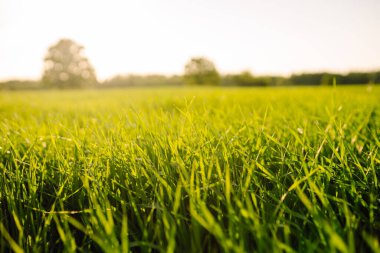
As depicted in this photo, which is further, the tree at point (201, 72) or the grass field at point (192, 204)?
the tree at point (201, 72)

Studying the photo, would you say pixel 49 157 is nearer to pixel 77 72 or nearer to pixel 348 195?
pixel 348 195

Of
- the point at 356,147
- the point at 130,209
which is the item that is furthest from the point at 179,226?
the point at 356,147

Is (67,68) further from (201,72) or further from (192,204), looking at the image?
(192,204)

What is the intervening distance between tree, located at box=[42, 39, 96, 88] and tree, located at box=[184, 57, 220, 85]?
23.4 m

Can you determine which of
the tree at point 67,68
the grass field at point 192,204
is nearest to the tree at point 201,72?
the tree at point 67,68

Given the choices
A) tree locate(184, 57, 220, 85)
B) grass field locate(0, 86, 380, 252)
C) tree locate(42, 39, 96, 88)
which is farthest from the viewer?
tree locate(184, 57, 220, 85)

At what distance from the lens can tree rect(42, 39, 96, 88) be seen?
54.0m

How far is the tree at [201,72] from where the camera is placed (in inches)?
2628

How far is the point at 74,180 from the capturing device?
973mm

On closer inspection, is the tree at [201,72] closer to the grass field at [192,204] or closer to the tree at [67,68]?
the tree at [67,68]

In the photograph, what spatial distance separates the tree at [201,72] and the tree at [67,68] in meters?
23.4

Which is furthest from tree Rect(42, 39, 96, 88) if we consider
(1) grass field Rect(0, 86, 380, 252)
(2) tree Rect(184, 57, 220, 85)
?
(1) grass field Rect(0, 86, 380, 252)

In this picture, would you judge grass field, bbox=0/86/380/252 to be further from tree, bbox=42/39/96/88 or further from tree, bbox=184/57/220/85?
tree, bbox=184/57/220/85

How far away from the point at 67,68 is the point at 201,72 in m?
31.2
